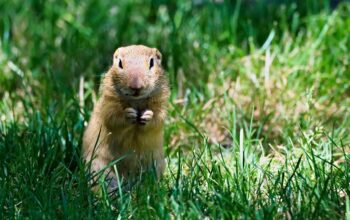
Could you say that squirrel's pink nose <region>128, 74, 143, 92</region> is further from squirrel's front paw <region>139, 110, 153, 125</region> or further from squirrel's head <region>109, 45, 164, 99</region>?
squirrel's front paw <region>139, 110, 153, 125</region>

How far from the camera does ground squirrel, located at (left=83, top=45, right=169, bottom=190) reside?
14.6 ft

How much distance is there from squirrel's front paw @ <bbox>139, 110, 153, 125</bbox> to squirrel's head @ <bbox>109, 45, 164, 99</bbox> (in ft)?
0.29

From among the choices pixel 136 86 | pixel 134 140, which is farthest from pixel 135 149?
pixel 136 86

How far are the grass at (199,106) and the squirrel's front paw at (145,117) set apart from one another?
270mm

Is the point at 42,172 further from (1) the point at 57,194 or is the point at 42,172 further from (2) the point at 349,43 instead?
(2) the point at 349,43

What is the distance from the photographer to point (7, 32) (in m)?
6.36

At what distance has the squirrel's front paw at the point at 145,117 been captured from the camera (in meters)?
4.41

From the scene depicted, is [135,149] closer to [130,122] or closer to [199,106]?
[130,122]

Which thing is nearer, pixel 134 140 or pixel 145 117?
pixel 145 117

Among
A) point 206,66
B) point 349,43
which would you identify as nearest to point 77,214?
point 206,66

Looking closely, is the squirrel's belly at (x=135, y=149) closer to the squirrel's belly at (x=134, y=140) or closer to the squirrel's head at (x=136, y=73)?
the squirrel's belly at (x=134, y=140)

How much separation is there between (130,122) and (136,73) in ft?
0.99

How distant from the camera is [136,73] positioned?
14.2ft

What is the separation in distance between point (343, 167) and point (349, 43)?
1.60m
